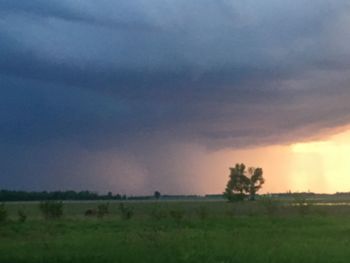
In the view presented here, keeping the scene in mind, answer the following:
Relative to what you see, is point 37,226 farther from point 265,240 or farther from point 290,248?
point 290,248

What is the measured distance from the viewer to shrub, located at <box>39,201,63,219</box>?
68625 millimetres

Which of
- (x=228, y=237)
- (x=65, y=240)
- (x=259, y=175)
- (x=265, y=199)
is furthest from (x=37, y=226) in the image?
(x=259, y=175)

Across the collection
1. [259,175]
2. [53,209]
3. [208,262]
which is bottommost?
[208,262]

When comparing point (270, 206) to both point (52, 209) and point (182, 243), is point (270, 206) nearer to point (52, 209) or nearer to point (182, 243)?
point (52, 209)

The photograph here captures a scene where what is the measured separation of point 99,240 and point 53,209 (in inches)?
1258

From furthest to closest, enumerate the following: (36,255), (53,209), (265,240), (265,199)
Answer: (265,199) → (53,209) → (265,240) → (36,255)

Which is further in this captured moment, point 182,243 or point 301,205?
point 301,205

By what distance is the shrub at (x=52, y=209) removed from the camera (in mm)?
68625

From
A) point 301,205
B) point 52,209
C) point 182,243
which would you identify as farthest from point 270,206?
point 182,243

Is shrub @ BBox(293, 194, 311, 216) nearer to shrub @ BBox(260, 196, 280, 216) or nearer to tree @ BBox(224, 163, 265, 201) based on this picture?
shrub @ BBox(260, 196, 280, 216)

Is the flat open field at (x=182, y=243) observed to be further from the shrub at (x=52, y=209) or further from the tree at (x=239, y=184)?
the tree at (x=239, y=184)

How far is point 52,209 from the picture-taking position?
2729 inches

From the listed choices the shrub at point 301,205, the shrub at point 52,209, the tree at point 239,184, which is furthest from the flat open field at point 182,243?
the tree at point 239,184

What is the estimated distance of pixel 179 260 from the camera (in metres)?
28.7
